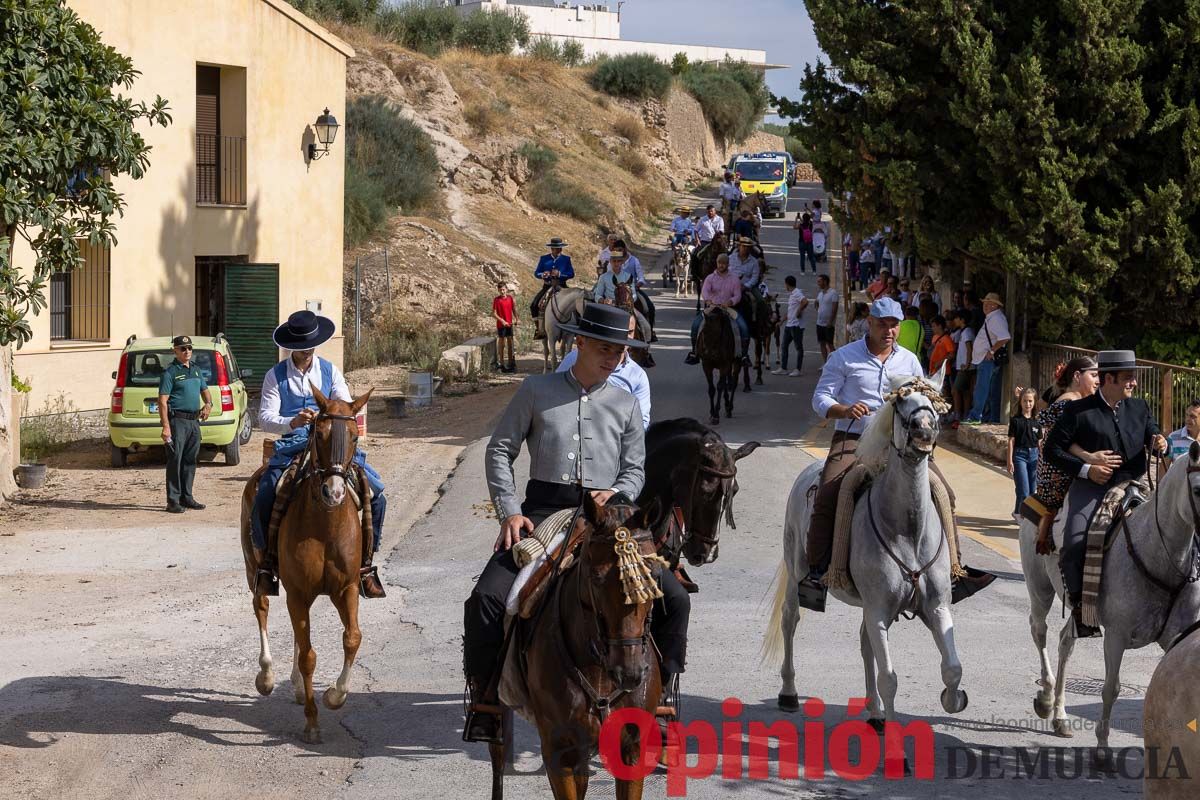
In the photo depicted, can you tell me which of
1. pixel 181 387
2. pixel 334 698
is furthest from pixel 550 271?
pixel 334 698

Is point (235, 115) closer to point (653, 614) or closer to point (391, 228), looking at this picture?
point (391, 228)

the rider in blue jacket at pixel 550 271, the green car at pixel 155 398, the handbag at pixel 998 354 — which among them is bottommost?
the green car at pixel 155 398

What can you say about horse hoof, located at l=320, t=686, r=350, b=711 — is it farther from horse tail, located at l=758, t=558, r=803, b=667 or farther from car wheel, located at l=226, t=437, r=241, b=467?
car wheel, located at l=226, t=437, r=241, b=467

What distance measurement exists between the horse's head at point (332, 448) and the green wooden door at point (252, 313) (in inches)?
766

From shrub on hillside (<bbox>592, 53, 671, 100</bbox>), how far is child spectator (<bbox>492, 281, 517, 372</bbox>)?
44518 millimetres

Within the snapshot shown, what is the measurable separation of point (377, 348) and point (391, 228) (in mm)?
8762

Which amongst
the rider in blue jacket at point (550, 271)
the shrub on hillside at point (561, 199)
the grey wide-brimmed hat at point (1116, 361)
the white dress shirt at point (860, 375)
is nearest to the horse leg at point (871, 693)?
the white dress shirt at point (860, 375)

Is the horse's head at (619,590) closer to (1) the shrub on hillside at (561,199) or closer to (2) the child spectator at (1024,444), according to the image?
(2) the child spectator at (1024,444)

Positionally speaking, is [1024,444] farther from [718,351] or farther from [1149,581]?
[718,351]

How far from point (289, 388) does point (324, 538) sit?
131cm

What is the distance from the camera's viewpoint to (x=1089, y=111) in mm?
20281

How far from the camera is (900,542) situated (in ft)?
27.4

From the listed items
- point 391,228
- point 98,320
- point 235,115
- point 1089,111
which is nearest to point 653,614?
point 1089,111

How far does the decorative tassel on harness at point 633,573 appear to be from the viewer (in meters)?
5.63
